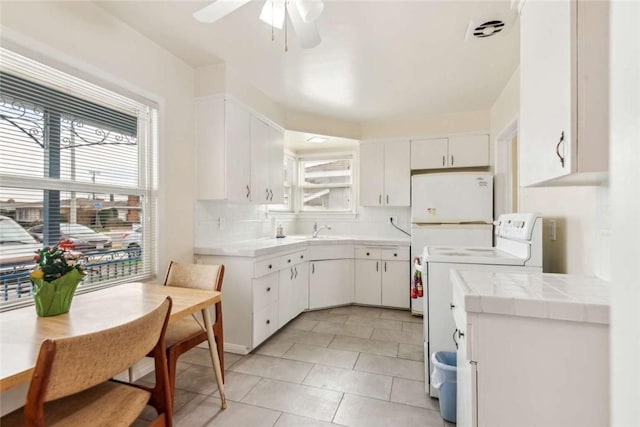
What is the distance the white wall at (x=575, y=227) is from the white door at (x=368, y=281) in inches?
71.2

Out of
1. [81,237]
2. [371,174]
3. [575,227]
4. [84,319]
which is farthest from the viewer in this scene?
[371,174]

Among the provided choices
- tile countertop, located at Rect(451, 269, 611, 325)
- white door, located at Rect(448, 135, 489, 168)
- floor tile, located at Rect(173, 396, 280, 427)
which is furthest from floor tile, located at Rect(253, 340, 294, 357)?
white door, located at Rect(448, 135, 489, 168)

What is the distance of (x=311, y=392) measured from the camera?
2039mm

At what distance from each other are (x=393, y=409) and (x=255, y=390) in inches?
36.0

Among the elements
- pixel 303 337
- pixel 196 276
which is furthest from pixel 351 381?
pixel 196 276

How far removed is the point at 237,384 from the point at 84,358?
1.45 m

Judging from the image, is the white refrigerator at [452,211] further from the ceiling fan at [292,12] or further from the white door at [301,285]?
the ceiling fan at [292,12]

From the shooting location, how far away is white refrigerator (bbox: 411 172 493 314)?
10.7ft

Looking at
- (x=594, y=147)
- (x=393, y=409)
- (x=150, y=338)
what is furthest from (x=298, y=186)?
(x=594, y=147)

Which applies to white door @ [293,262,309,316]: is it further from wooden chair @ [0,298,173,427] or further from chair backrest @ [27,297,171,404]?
chair backrest @ [27,297,171,404]

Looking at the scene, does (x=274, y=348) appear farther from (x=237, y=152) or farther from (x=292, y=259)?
(x=237, y=152)

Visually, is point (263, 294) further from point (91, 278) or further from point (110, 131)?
point (110, 131)

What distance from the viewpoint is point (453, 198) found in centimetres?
335

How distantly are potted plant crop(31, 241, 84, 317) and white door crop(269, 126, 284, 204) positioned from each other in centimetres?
219
